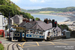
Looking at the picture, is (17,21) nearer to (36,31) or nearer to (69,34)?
(36,31)

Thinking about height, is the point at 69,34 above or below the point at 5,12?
below

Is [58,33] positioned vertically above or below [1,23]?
below

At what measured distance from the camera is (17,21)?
121312 millimetres

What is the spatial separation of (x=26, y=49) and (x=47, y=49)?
316 cm

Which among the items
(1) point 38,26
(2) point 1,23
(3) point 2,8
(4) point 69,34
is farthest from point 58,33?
(3) point 2,8

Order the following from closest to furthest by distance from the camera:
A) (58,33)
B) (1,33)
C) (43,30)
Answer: (1,33)
(43,30)
(58,33)

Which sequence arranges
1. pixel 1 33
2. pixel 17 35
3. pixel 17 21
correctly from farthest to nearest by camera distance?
pixel 17 21 < pixel 1 33 < pixel 17 35

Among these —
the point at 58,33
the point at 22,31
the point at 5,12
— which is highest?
the point at 5,12

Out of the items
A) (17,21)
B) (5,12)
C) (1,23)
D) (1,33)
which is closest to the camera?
(1,33)

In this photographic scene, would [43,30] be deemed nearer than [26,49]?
No

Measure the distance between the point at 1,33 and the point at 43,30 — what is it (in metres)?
19.2

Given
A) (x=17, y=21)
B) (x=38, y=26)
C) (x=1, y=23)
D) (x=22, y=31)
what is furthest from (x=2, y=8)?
(x=22, y=31)

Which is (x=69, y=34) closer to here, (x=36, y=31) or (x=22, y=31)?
(x=22, y=31)

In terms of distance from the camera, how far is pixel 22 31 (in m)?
39.3
